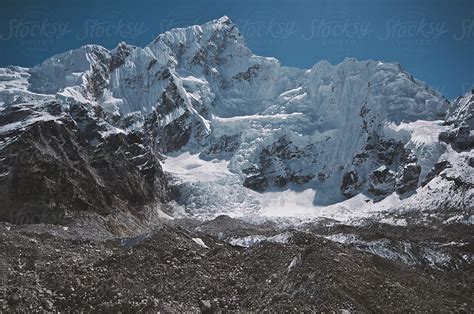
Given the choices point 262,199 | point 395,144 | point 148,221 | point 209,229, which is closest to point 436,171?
point 395,144

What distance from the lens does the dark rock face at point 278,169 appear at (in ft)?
520

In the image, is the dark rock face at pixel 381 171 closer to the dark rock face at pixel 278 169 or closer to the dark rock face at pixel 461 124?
the dark rock face at pixel 461 124

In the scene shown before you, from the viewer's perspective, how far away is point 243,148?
175m

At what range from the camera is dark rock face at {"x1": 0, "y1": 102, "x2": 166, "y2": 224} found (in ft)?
279

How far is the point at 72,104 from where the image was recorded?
492 ft

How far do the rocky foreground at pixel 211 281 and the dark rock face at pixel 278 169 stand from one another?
126953 mm

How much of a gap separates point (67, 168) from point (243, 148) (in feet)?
281

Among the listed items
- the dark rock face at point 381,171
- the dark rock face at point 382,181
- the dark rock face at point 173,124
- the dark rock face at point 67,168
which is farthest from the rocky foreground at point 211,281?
the dark rock face at point 173,124

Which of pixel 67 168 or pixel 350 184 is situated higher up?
pixel 350 184

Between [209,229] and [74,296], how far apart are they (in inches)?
3080

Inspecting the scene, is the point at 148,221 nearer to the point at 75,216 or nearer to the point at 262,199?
the point at 75,216

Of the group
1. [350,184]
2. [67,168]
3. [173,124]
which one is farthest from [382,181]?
[173,124]

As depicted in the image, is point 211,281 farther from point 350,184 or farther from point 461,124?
point 461,124

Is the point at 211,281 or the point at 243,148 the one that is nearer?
the point at 211,281
